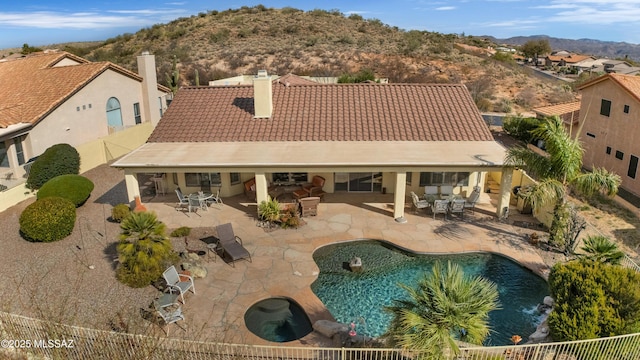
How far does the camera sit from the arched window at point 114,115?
29125 mm

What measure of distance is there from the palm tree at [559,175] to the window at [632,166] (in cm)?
880

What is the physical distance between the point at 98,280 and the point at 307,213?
835cm

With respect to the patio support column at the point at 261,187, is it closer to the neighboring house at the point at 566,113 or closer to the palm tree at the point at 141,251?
the palm tree at the point at 141,251

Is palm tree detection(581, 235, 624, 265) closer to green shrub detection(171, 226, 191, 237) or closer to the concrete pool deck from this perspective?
the concrete pool deck

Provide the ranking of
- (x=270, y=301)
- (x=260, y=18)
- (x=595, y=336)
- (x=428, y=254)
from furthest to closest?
1. (x=260, y=18)
2. (x=428, y=254)
3. (x=270, y=301)
4. (x=595, y=336)

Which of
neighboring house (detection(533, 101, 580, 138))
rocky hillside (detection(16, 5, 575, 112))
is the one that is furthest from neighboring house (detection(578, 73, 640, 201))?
rocky hillside (detection(16, 5, 575, 112))

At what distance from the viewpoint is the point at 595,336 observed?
391 inches

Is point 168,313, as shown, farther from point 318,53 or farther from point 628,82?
point 318,53

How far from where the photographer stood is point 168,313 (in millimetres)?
11391

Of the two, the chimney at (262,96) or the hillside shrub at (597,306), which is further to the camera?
the chimney at (262,96)

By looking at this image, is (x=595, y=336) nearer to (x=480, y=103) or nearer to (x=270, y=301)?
(x=270, y=301)

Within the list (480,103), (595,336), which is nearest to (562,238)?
(595,336)

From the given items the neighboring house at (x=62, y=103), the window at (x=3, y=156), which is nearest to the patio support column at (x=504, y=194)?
the neighboring house at (x=62, y=103)

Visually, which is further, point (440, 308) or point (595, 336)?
point (595, 336)
